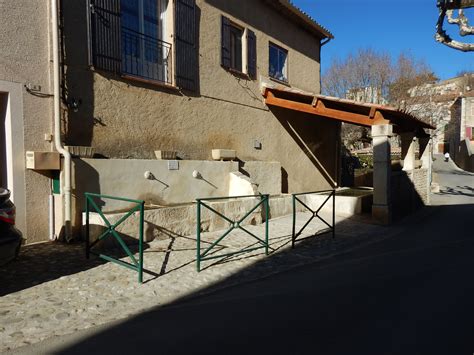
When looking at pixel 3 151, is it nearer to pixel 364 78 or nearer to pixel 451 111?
pixel 364 78

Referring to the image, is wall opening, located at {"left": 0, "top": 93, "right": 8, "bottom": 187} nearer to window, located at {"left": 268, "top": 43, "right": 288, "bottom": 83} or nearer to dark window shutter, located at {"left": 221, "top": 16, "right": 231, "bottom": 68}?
dark window shutter, located at {"left": 221, "top": 16, "right": 231, "bottom": 68}

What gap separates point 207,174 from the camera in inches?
327

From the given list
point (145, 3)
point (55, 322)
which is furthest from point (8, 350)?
point (145, 3)

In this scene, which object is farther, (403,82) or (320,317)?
(403,82)

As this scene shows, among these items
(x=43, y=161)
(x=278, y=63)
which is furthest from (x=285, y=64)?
(x=43, y=161)

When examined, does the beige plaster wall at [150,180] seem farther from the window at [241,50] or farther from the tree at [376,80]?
the tree at [376,80]

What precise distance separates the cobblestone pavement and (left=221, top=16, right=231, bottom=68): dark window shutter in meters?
4.77

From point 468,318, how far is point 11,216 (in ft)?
15.6

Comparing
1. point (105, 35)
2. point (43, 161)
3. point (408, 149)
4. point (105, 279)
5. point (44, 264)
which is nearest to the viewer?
point (105, 279)

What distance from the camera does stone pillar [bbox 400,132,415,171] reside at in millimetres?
12180

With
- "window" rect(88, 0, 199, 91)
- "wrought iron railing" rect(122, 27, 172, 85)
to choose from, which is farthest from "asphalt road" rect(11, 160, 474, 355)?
"wrought iron railing" rect(122, 27, 172, 85)

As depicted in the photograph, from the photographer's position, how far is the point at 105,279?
14.8ft

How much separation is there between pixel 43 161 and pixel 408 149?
11.3m

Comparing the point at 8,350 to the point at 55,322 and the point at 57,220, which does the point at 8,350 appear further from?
the point at 57,220
